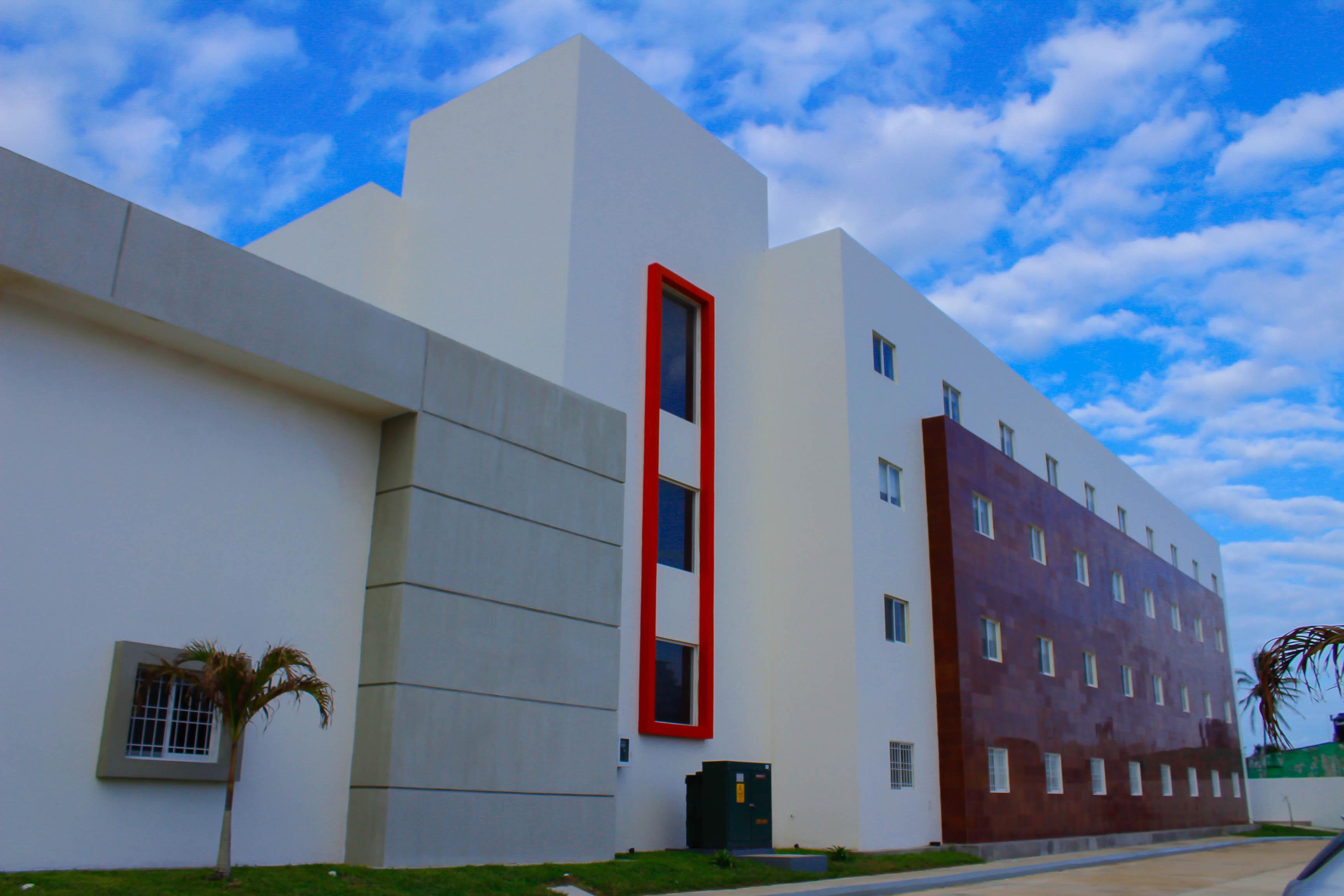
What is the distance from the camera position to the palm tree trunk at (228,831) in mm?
11352

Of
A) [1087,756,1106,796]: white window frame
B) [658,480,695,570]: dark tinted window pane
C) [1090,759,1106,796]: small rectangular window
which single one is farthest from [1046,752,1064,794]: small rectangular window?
[658,480,695,570]: dark tinted window pane

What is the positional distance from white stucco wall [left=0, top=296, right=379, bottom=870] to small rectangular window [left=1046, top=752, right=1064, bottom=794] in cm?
1986

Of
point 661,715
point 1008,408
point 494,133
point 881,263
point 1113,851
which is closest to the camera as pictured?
point 661,715

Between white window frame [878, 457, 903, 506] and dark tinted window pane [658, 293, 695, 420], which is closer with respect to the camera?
dark tinted window pane [658, 293, 695, 420]

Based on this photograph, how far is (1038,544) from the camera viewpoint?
30516 millimetres

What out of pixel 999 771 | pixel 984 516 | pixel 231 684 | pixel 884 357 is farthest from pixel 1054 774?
pixel 231 684

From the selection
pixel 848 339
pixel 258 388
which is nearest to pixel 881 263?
pixel 848 339

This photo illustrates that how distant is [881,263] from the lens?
85.8 ft

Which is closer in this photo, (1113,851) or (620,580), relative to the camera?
(620,580)

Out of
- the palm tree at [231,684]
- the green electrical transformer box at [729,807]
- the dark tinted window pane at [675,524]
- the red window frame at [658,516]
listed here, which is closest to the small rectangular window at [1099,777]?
the green electrical transformer box at [729,807]

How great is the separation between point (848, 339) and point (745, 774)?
9.91 m

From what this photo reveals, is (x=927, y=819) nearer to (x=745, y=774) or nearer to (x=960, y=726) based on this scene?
(x=960, y=726)

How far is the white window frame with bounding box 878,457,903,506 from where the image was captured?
79.4 ft

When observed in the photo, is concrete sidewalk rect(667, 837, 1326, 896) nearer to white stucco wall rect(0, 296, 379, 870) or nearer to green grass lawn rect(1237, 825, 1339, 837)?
white stucco wall rect(0, 296, 379, 870)
